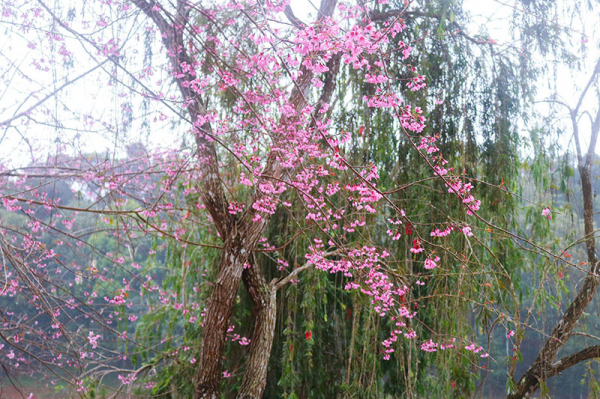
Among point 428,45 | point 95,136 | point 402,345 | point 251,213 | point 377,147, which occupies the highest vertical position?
point 428,45

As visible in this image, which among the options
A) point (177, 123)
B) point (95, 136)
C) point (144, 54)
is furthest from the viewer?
point (177, 123)

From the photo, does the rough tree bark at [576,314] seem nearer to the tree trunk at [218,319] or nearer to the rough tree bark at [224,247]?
the rough tree bark at [224,247]

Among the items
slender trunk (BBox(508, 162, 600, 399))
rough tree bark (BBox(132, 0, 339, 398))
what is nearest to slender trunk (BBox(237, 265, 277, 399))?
rough tree bark (BBox(132, 0, 339, 398))

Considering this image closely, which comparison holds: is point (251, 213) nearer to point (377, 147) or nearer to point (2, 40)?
point (377, 147)

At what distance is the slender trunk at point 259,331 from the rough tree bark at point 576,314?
2066 millimetres

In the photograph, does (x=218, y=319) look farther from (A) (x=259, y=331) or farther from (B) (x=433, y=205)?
(B) (x=433, y=205)

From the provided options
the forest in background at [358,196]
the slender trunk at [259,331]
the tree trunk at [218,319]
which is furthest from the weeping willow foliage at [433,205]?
the tree trunk at [218,319]

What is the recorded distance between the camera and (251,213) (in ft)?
10.6

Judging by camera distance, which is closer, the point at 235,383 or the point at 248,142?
the point at 248,142

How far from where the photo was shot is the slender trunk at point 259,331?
10.5 feet

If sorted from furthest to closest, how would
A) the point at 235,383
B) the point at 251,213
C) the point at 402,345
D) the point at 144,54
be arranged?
the point at 235,383
the point at 402,345
the point at 251,213
the point at 144,54

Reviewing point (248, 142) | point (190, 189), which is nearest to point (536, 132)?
point (248, 142)

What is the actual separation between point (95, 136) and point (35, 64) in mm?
1079

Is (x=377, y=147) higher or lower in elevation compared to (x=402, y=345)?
higher
